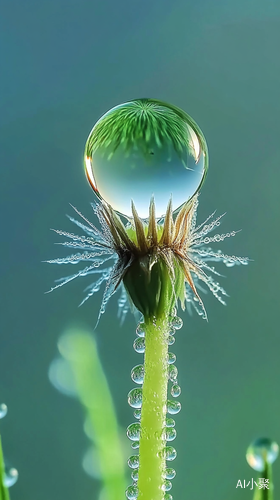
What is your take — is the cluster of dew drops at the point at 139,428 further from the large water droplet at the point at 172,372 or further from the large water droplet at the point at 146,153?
the large water droplet at the point at 146,153

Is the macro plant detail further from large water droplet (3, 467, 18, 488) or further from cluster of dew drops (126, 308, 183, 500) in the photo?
large water droplet (3, 467, 18, 488)

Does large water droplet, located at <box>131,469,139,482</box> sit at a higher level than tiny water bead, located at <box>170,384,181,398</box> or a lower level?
lower

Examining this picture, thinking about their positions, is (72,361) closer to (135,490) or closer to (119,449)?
(119,449)

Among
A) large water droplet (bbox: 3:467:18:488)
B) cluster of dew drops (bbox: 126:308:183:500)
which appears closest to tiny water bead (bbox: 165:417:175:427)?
cluster of dew drops (bbox: 126:308:183:500)

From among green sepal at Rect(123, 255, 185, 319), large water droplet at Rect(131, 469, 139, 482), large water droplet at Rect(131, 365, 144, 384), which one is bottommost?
large water droplet at Rect(131, 469, 139, 482)

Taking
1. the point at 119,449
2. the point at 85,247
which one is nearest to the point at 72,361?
the point at 119,449

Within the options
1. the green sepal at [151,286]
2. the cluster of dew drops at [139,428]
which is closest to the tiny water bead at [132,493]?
the cluster of dew drops at [139,428]

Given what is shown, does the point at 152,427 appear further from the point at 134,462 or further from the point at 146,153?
the point at 146,153
